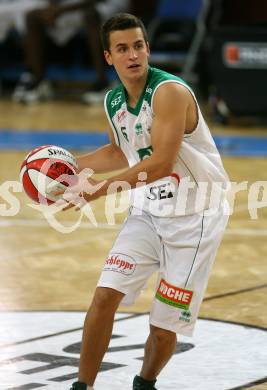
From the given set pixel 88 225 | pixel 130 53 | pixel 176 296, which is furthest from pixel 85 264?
pixel 130 53

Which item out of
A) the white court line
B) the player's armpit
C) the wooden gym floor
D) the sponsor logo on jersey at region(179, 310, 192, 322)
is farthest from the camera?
the white court line

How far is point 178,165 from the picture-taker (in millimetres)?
4926

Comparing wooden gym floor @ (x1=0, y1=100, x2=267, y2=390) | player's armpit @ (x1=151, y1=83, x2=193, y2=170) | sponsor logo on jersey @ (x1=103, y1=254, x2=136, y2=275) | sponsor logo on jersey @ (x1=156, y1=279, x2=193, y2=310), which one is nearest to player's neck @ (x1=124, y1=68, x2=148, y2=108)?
player's armpit @ (x1=151, y1=83, x2=193, y2=170)

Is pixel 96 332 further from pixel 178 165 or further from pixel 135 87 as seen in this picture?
pixel 135 87

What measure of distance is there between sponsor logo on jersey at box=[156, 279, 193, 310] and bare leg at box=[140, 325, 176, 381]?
13 centimetres

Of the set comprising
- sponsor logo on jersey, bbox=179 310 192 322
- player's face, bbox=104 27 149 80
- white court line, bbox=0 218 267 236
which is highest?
player's face, bbox=104 27 149 80

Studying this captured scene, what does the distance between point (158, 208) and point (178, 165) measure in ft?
0.65

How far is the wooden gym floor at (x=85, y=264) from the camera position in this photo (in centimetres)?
648

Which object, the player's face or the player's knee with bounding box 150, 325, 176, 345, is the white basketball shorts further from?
the player's face

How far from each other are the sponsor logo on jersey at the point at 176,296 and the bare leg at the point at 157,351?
0.43ft

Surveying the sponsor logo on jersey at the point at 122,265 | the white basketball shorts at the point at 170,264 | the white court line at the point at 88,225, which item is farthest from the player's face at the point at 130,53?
the white court line at the point at 88,225

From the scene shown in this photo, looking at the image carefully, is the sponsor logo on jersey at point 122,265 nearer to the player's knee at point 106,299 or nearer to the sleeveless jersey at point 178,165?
the player's knee at point 106,299

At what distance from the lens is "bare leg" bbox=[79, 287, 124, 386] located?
187 inches

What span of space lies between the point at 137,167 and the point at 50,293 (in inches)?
84.6
